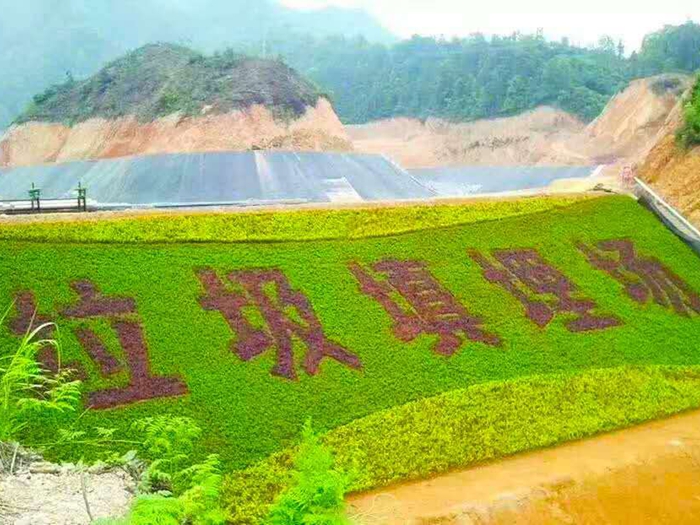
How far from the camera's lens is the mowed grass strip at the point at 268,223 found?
49.3 ft

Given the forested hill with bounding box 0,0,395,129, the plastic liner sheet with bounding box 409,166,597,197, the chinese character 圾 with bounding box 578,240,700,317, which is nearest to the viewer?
the chinese character 圾 with bounding box 578,240,700,317

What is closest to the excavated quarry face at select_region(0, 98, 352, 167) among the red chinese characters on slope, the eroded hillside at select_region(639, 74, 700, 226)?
the eroded hillside at select_region(639, 74, 700, 226)

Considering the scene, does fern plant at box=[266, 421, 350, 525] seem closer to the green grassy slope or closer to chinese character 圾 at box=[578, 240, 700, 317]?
the green grassy slope

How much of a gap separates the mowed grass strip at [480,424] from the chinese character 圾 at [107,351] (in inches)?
A: 90.8

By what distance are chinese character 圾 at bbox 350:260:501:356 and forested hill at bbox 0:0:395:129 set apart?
222ft

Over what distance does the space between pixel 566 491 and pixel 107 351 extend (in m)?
7.52

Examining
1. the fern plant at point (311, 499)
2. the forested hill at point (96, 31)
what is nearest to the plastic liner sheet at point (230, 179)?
the fern plant at point (311, 499)

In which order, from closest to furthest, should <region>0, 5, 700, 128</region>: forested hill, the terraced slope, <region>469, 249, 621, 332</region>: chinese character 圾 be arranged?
the terraced slope
<region>469, 249, 621, 332</region>: chinese character 圾
<region>0, 5, 700, 128</region>: forested hill

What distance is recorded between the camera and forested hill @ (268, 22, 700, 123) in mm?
61500

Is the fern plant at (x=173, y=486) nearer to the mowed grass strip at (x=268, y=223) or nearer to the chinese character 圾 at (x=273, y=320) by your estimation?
the chinese character 圾 at (x=273, y=320)

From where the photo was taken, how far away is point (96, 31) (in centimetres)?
10569

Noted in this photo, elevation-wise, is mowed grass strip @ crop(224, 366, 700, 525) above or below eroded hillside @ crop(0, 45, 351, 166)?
above

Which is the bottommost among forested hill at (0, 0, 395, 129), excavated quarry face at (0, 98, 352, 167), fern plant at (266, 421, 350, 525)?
forested hill at (0, 0, 395, 129)

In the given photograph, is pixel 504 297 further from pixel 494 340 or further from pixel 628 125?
pixel 628 125
